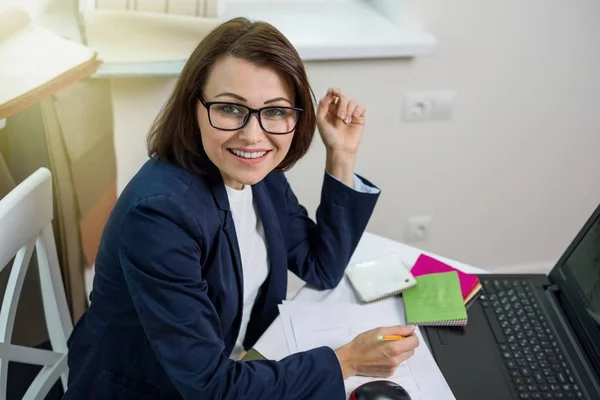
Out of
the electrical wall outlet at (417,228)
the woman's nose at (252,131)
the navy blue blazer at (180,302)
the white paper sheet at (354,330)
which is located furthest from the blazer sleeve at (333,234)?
the electrical wall outlet at (417,228)

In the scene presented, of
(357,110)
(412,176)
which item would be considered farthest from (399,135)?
(357,110)

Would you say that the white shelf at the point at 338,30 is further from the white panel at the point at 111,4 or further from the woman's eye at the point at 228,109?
the woman's eye at the point at 228,109

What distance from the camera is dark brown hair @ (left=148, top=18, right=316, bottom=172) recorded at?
0.88 m

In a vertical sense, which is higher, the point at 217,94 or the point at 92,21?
the point at 217,94

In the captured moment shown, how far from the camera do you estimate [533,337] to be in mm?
1026

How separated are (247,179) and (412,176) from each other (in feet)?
3.57

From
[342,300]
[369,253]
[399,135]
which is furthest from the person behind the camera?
[399,135]

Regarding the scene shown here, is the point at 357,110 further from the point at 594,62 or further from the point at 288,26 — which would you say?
the point at 594,62

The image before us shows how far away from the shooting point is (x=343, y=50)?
158 cm

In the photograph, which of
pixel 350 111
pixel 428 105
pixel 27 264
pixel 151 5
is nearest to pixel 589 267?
pixel 350 111

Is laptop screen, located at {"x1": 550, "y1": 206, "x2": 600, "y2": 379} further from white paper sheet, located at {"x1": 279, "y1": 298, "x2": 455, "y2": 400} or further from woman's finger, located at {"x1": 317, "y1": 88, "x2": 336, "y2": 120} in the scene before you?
woman's finger, located at {"x1": 317, "y1": 88, "x2": 336, "y2": 120}

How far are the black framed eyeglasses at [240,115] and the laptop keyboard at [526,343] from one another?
51 cm

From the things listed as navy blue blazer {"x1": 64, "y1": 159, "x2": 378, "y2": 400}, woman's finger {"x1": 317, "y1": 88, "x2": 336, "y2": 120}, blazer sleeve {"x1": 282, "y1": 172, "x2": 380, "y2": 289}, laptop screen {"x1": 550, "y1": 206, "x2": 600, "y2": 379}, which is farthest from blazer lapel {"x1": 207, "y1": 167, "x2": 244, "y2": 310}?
laptop screen {"x1": 550, "y1": 206, "x2": 600, "y2": 379}

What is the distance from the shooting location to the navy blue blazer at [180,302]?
0.86 metres
